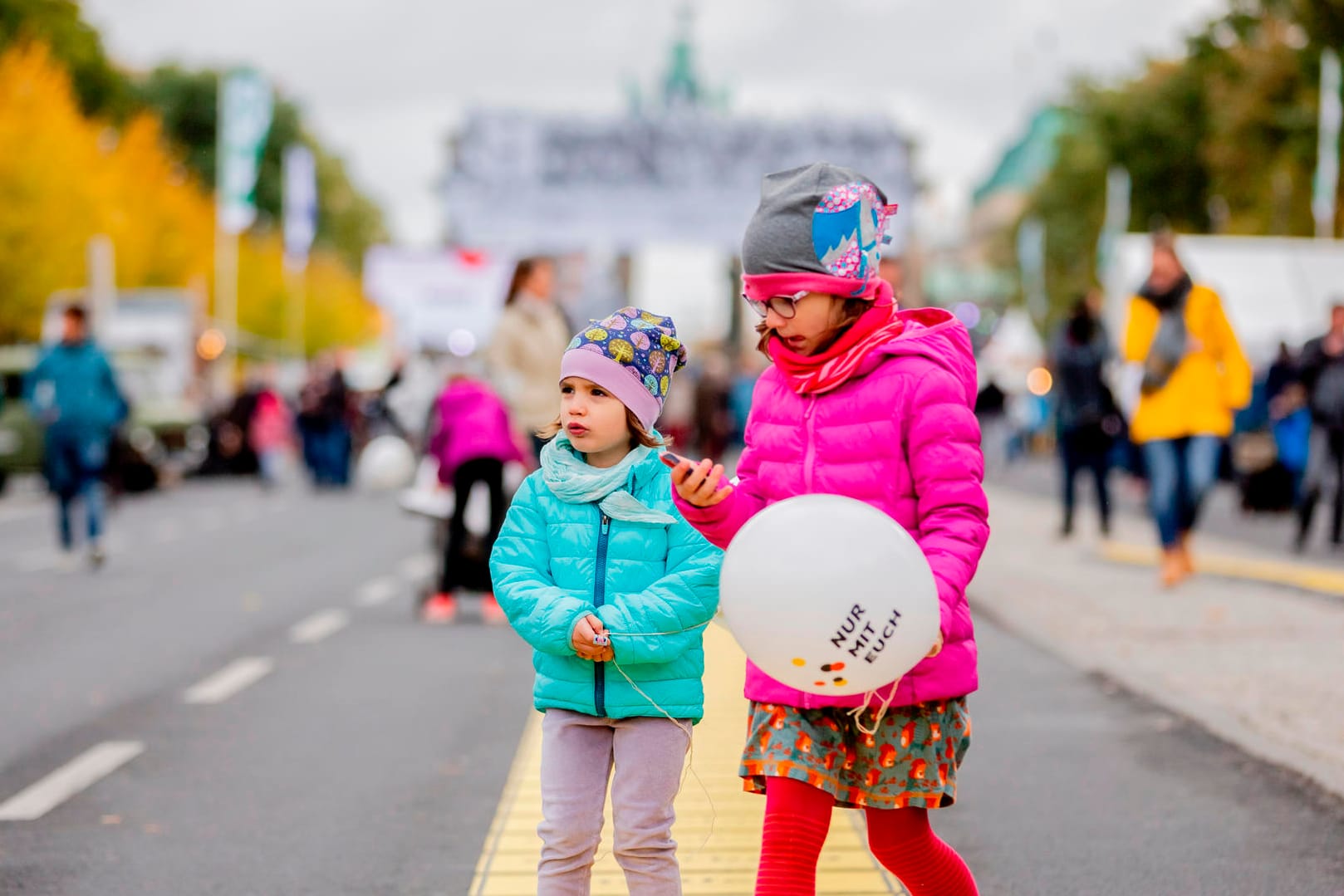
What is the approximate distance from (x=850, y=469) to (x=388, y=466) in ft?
30.7

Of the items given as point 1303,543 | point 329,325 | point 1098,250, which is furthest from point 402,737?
point 329,325

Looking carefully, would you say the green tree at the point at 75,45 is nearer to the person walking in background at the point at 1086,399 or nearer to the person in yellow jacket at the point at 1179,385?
the person walking in background at the point at 1086,399

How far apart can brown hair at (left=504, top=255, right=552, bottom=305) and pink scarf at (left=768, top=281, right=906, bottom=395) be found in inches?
253

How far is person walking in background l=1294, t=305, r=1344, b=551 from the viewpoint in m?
13.8

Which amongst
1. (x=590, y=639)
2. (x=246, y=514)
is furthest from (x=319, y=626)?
(x=246, y=514)

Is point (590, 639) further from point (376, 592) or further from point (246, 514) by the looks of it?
point (246, 514)

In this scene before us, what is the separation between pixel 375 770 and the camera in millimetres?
6297

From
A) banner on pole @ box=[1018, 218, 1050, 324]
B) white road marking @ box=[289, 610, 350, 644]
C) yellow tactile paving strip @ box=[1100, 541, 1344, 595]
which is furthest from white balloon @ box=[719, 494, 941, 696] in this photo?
banner on pole @ box=[1018, 218, 1050, 324]

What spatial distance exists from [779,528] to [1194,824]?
8.75 ft

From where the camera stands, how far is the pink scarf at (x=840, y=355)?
341 cm

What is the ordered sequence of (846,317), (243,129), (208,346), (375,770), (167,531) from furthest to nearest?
(243,129) → (208,346) → (167,531) → (375,770) → (846,317)

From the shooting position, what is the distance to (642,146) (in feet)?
124

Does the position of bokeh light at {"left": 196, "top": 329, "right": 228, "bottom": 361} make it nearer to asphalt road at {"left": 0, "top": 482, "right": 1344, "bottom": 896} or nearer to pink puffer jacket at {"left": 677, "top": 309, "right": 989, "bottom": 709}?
asphalt road at {"left": 0, "top": 482, "right": 1344, "bottom": 896}

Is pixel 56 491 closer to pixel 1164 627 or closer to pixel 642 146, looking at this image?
pixel 1164 627
